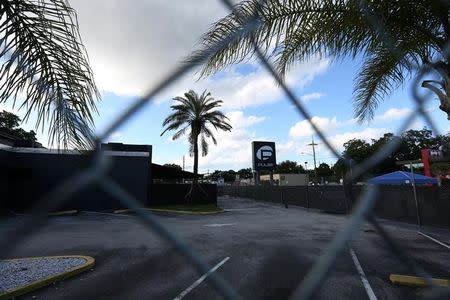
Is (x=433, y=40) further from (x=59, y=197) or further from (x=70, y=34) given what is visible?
(x=59, y=197)

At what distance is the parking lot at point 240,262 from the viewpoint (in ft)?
23.4

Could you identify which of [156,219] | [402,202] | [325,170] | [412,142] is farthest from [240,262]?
[402,202]

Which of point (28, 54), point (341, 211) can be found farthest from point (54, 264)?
point (341, 211)

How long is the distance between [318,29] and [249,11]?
229cm

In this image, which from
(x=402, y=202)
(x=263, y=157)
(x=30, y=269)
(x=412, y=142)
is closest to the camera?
(x=412, y=142)

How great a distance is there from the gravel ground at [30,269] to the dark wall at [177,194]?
2356 centimetres

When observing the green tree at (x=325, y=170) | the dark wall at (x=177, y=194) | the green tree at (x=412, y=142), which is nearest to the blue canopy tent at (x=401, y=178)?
the green tree at (x=325, y=170)

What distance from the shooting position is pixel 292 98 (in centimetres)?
147

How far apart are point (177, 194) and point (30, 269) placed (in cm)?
2662

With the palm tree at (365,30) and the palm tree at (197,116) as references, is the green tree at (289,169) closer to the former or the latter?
the palm tree at (197,116)

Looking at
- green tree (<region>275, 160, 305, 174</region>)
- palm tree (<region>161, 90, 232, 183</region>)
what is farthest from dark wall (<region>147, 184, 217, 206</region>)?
green tree (<region>275, 160, 305, 174</region>)

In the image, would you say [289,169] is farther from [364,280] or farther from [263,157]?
[364,280]

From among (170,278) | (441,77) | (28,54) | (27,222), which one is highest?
(441,77)

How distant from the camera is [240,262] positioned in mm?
9633
